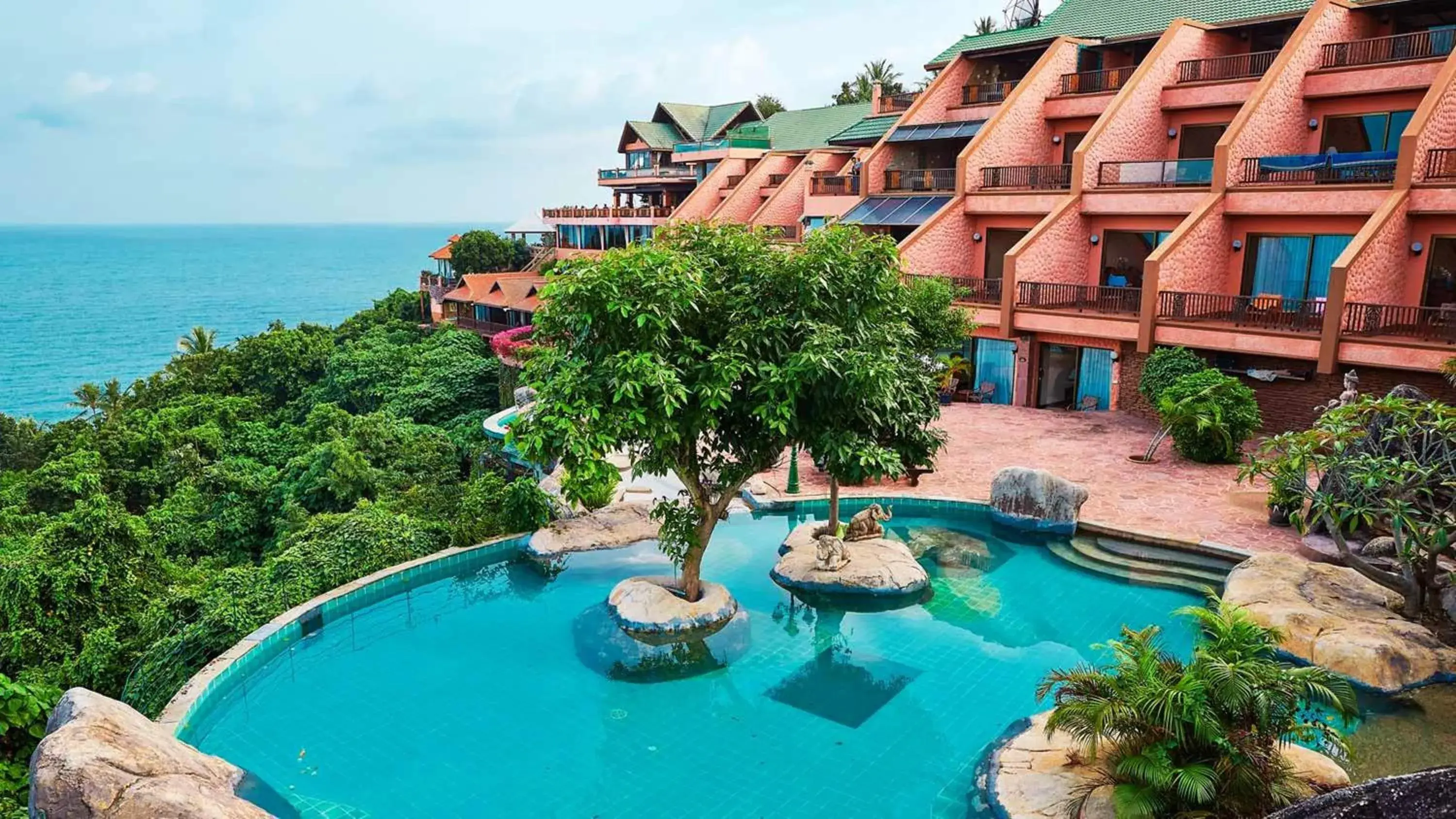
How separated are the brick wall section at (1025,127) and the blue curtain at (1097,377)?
7149mm

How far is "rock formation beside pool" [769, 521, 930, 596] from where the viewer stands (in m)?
14.8

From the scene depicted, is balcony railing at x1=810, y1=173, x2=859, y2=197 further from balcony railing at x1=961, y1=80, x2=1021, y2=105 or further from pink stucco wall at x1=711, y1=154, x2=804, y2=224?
pink stucco wall at x1=711, y1=154, x2=804, y2=224

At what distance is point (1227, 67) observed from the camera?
26984 mm

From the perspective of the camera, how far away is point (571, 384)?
11273mm

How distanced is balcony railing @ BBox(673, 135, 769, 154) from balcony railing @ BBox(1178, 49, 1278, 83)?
24.7m

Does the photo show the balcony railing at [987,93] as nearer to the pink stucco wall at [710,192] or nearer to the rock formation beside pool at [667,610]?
the pink stucco wall at [710,192]

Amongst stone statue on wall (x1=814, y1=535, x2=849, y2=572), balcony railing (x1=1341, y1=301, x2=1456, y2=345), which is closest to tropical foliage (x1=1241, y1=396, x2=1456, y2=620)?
stone statue on wall (x1=814, y1=535, x2=849, y2=572)

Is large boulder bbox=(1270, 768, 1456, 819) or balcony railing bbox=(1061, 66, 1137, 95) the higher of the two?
balcony railing bbox=(1061, 66, 1137, 95)

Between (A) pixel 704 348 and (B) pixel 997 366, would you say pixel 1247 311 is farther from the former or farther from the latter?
(A) pixel 704 348

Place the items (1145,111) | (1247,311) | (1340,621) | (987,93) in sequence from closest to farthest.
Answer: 1. (1340,621)
2. (1247,311)
3. (1145,111)
4. (987,93)

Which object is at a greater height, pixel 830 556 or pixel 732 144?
pixel 732 144

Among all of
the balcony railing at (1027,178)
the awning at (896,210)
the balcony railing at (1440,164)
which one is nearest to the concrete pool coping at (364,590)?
the balcony railing at (1440,164)

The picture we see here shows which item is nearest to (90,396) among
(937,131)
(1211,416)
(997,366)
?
(937,131)

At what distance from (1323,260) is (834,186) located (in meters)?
17.8
